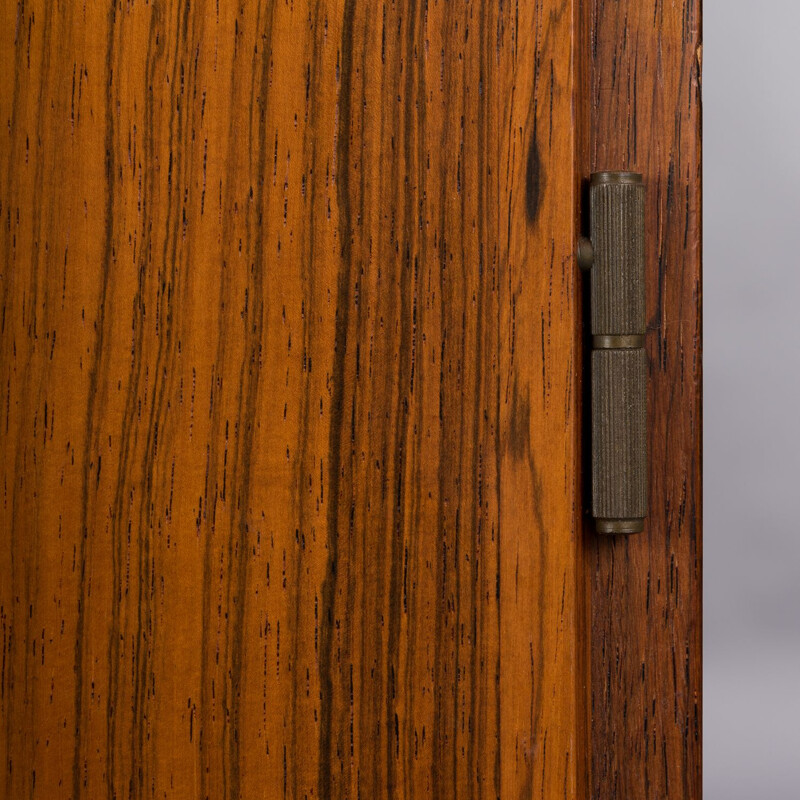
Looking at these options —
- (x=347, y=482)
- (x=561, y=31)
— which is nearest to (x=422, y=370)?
(x=347, y=482)

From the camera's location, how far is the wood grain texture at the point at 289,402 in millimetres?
468

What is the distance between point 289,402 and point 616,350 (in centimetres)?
15

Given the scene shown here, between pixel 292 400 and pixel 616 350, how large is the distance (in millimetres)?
153

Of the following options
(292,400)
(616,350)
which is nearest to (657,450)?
(616,350)

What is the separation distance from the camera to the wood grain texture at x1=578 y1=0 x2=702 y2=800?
1.73ft

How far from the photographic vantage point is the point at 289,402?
18.9 inches

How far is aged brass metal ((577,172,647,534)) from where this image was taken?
19.4 inches

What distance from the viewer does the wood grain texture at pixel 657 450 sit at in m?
0.53

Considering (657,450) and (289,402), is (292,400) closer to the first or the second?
(289,402)

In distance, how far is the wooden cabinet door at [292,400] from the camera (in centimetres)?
47

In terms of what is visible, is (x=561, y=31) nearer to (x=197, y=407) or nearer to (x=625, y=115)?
(x=625, y=115)

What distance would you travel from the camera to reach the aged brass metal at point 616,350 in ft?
1.62

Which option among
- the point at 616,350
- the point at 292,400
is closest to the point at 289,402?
the point at 292,400

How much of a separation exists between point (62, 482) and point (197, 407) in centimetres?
7
